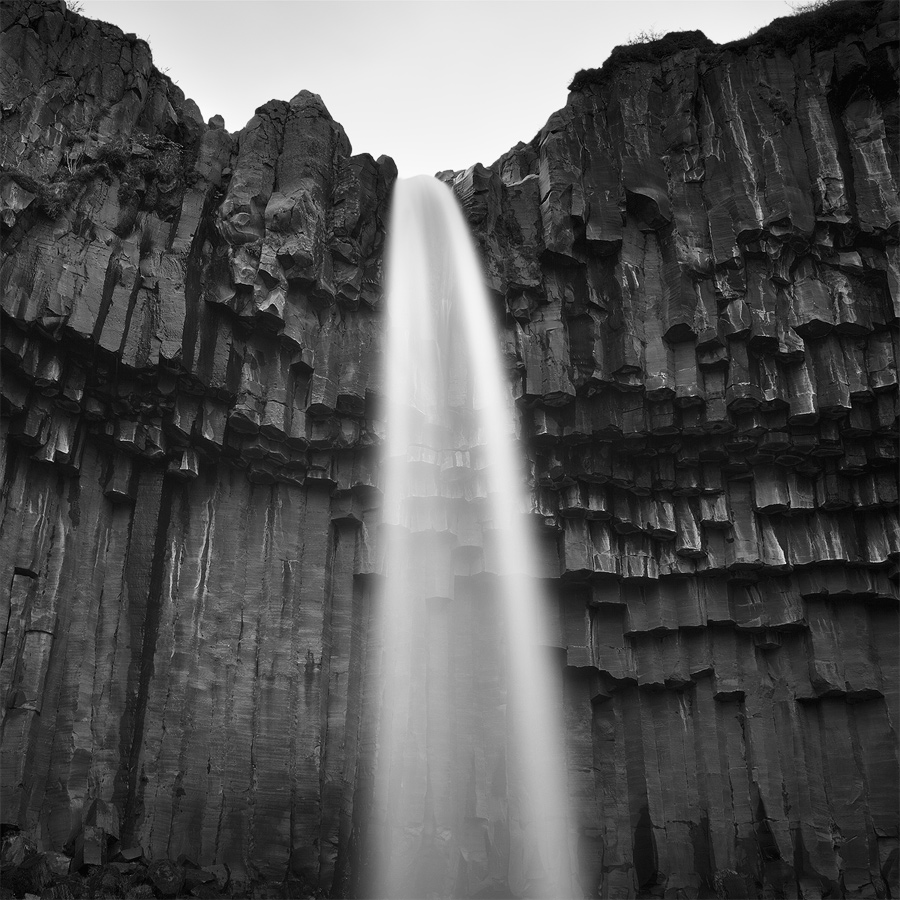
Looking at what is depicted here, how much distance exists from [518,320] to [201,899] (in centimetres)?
999

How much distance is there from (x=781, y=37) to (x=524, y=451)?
8.92 metres

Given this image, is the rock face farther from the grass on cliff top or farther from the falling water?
the falling water

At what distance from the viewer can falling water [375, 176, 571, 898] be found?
1434 centimetres

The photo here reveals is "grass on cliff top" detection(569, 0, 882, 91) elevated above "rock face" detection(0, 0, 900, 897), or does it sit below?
above

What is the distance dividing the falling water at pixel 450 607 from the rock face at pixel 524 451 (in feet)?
0.94

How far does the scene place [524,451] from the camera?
16047mm

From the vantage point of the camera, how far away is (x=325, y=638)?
15023mm

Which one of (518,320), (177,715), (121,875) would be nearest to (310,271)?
(518,320)

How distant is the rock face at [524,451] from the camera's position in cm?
1373

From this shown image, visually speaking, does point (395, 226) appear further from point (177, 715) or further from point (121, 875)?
point (121, 875)

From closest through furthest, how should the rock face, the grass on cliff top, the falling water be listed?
1. the rock face
2. the falling water
3. the grass on cliff top

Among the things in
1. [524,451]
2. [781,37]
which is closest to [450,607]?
[524,451]

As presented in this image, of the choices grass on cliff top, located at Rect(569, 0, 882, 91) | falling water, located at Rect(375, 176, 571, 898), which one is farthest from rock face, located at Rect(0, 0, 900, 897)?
falling water, located at Rect(375, 176, 571, 898)

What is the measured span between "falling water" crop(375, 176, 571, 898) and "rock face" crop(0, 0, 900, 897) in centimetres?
29
